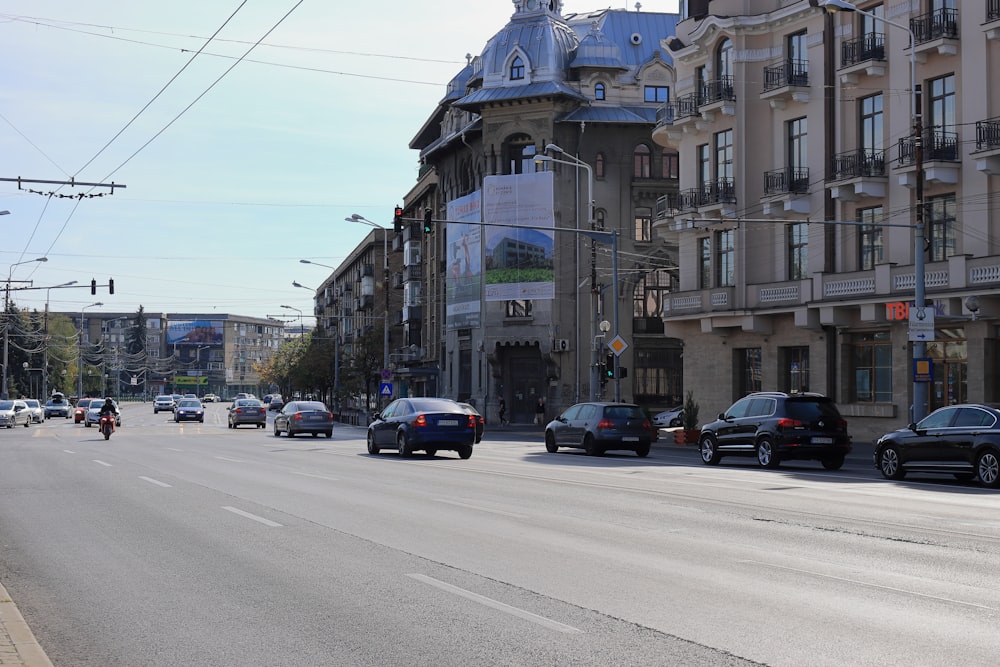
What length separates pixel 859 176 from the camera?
38125mm

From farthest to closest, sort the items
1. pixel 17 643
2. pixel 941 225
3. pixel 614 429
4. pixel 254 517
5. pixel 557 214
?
pixel 557 214
pixel 941 225
pixel 614 429
pixel 254 517
pixel 17 643

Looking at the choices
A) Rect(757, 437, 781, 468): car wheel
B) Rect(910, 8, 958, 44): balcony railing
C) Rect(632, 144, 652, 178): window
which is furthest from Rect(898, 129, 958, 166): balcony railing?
Rect(632, 144, 652, 178): window

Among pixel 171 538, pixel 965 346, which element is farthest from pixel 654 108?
pixel 171 538

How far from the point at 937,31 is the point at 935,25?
30 centimetres

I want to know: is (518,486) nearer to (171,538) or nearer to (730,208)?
(171,538)

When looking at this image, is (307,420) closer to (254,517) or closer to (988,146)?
(988,146)

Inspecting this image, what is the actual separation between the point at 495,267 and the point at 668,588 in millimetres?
58624

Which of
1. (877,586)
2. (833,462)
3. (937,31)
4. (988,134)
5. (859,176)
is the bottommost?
(833,462)

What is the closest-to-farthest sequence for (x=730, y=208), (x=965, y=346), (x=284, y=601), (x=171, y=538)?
1. (x=284, y=601)
2. (x=171, y=538)
3. (x=965, y=346)
4. (x=730, y=208)

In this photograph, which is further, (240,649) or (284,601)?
(284,601)

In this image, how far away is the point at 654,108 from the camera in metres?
69.3

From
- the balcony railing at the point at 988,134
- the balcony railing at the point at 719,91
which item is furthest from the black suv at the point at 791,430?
the balcony railing at the point at 719,91

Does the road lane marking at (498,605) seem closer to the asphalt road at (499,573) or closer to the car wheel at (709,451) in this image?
the asphalt road at (499,573)

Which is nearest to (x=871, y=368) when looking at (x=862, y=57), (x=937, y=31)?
(x=862, y=57)
